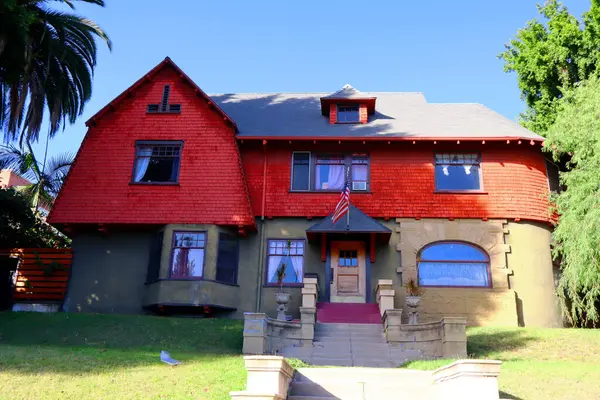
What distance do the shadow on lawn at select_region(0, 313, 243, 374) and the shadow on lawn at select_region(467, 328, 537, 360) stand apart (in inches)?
237

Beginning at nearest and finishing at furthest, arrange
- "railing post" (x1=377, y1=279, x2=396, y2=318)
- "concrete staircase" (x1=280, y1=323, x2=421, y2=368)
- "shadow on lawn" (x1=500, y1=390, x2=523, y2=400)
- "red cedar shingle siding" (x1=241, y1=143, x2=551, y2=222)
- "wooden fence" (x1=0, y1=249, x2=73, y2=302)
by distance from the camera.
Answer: "shadow on lawn" (x1=500, y1=390, x2=523, y2=400) < "concrete staircase" (x1=280, y1=323, x2=421, y2=368) < "railing post" (x1=377, y1=279, x2=396, y2=318) < "wooden fence" (x1=0, y1=249, x2=73, y2=302) < "red cedar shingle siding" (x1=241, y1=143, x2=551, y2=222)

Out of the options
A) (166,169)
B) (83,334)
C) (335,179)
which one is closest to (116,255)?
(166,169)

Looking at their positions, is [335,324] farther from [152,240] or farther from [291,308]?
[152,240]

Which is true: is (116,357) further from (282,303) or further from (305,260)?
(305,260)

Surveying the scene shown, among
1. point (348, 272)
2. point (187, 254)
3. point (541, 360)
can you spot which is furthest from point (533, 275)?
point (187, 254)

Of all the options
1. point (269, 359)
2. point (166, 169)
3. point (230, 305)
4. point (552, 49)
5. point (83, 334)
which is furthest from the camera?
point (552, 49)

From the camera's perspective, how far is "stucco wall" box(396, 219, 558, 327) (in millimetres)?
19188

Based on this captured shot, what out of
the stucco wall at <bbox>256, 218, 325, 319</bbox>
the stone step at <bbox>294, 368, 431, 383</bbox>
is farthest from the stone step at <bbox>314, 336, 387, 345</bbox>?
the stone step at <bbox>294, 368, 431, 383</bbox>

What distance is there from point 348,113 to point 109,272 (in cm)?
1064

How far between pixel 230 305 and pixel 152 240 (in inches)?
143

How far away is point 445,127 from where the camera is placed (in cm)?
2195

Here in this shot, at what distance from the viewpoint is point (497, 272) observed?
19734 millimetres

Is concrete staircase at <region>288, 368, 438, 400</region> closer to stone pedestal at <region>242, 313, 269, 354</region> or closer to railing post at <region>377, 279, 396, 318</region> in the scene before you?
stone pedestal at <region>242, 313, 269, 354</region>

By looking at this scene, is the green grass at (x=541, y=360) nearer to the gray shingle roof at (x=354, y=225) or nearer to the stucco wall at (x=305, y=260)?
the gray shingle roof at (x=354, y=225)
